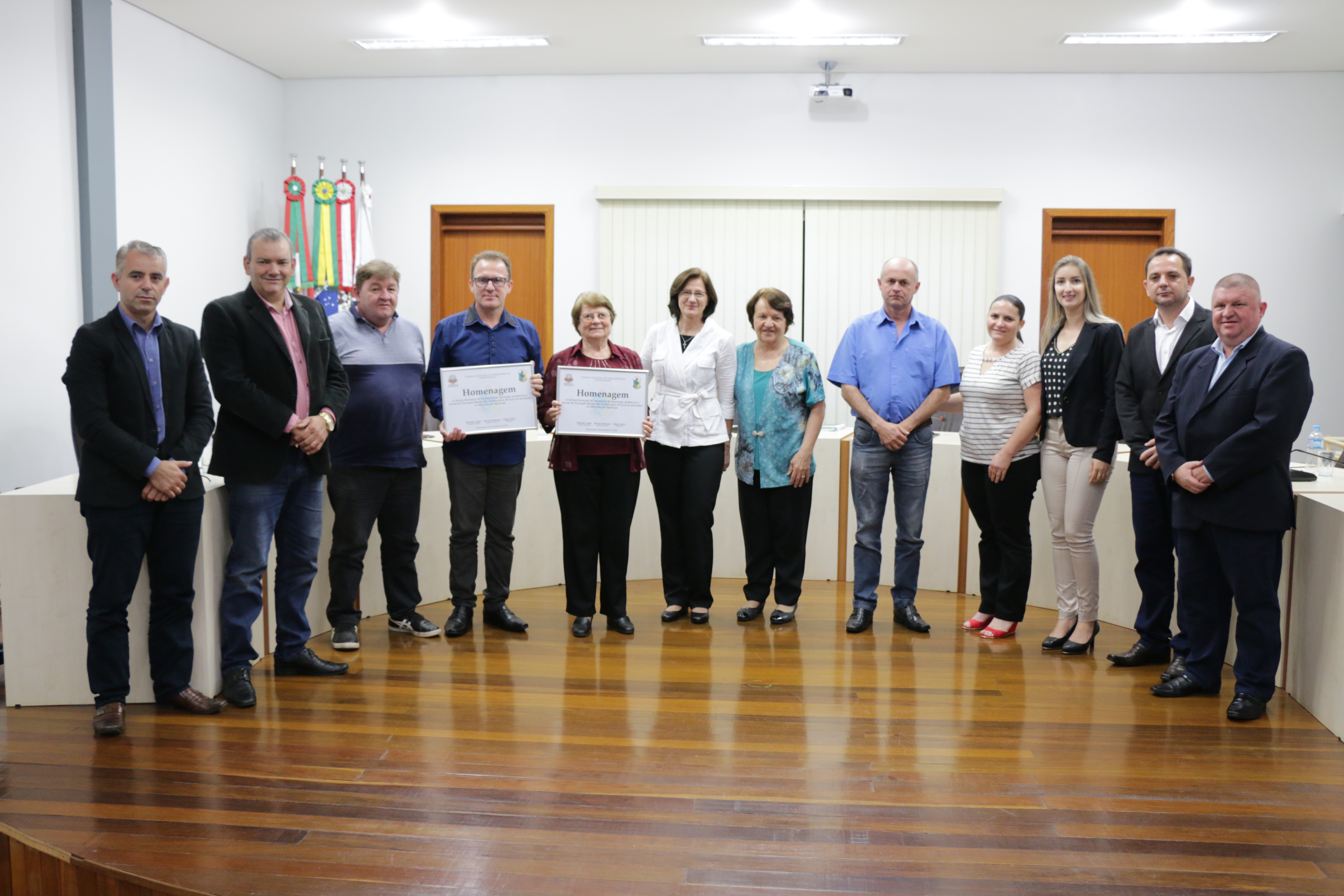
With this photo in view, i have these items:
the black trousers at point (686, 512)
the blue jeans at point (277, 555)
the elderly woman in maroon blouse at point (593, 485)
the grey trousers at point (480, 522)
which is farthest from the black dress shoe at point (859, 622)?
the blue jeans at point (277, 555)

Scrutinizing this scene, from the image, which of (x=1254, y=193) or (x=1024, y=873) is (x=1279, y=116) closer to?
(x=1254, y=193)

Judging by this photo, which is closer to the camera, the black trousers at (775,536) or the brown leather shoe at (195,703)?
the brown leather shoe at (195,703)

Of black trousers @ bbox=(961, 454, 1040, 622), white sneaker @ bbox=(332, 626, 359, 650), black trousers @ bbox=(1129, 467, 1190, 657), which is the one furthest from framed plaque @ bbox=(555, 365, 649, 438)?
black trousers @ bbox=(1129, 467, 1190, 657)

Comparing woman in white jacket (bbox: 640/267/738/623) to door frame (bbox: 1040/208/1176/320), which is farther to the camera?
door frame (bbox: 1040/208/1176/320)

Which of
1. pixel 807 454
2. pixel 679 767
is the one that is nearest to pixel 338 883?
pixel 679 767

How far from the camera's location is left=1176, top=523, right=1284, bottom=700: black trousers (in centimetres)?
303

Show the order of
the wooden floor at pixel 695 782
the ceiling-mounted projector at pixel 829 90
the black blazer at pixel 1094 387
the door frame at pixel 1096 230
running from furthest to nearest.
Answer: the door frame at pixel 1096 230 < the ceiling-mounted projector at pixel 829 90 < the black blazer at pixel 1094 387 < the wooden floor at pixel 695 782

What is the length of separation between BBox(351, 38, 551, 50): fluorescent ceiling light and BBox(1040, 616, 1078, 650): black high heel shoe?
4523 millimetres

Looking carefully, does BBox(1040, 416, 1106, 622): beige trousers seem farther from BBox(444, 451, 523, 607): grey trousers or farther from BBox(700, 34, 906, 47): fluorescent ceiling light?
BBox(700, 34, 906, 47): fluorescent ceiling light

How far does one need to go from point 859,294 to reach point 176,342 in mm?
4837

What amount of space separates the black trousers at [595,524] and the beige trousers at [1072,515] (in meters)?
1.62

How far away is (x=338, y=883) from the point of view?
2043 mm

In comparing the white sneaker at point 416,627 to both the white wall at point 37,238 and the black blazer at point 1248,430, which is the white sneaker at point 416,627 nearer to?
the white wall at point 37,238

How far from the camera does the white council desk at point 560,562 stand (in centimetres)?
300
